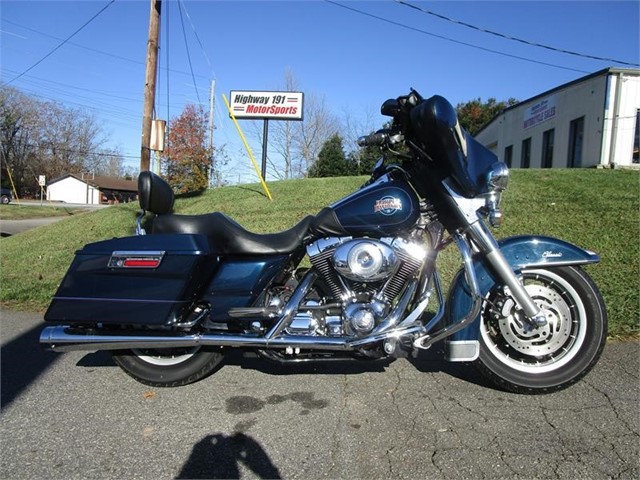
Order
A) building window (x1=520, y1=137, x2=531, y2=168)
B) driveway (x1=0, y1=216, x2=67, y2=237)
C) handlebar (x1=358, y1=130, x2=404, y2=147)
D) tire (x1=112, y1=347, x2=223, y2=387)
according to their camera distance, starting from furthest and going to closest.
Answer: building window (x1=520, y1=137, x2=531, y2=168) → driveway (x1=0, y1=216, x2=67, y2=237) → tire (x1=112, y1=347, x2=223, y2=387) → handlebar (x1=358, y1=130, x2=404, y2=147)

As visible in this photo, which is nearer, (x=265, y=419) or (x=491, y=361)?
(x=265, y=419)

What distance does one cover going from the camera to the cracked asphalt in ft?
7.91

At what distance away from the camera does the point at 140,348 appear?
3287 millimetres

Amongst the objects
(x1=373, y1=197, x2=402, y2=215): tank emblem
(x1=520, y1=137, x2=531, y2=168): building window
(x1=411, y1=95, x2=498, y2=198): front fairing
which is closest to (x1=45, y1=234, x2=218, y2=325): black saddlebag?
(x1=373, y1=197, x2=402, y2=215): tank emblem

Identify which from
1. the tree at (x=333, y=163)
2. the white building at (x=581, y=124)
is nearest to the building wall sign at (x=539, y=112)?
the white building at (x=581, y=124)

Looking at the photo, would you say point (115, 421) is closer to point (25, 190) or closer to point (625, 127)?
point (625, 127)

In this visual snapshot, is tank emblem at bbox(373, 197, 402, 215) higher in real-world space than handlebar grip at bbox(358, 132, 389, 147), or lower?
lower

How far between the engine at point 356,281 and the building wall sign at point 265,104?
10.2 meters

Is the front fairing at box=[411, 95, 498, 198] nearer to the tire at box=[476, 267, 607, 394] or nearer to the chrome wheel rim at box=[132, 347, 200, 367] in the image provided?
the tire at box=[476, 267, 607, 394]

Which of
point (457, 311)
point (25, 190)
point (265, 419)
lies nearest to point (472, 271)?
point (457, 311)

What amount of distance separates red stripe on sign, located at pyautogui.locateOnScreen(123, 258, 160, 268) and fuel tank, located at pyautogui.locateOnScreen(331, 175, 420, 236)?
46.8 inches

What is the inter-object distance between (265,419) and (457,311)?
54.7 inches

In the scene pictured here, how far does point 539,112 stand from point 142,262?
2298 centimetres

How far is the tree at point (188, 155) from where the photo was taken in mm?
18578
